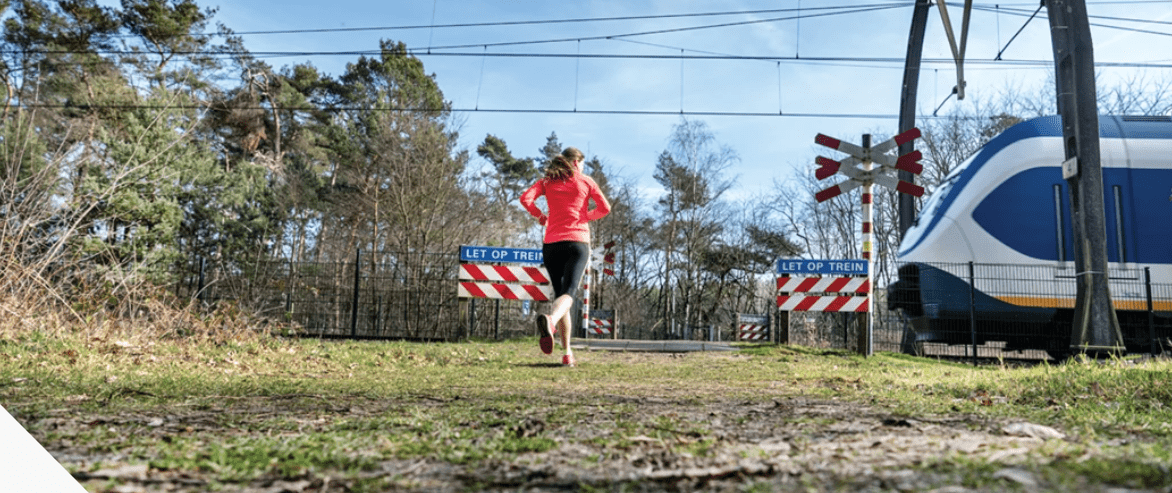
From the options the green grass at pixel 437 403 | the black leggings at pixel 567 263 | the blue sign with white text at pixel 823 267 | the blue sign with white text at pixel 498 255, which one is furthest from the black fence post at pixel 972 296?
the black leggings at pixel 567 263

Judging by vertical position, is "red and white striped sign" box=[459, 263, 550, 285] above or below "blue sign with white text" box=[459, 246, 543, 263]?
below

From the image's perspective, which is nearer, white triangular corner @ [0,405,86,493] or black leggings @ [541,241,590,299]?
white triangular corner @ [0,405,86,493]

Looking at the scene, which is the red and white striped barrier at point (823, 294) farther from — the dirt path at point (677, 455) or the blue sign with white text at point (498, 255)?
the dirt path at point (677, 455)

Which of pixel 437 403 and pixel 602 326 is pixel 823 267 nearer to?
pixel 437 403

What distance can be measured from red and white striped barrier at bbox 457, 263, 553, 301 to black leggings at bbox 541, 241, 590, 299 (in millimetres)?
4283

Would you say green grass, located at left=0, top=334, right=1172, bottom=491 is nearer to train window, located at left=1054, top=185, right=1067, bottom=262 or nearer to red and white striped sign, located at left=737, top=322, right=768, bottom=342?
train window, located at left=1054, top=185, right=1067, bottom=262

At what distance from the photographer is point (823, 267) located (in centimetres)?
939

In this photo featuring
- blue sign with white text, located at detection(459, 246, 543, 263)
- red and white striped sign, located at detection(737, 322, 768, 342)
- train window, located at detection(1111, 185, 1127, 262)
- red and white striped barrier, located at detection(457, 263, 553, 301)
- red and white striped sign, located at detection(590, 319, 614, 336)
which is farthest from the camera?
red and white striped sign, located at detection(737, 322, 768, 342)

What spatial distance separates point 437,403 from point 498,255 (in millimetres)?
7616

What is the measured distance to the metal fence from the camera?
10125mm

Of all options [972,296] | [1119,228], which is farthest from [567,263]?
[1119,228]

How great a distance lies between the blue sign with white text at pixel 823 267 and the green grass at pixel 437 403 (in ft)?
10.9

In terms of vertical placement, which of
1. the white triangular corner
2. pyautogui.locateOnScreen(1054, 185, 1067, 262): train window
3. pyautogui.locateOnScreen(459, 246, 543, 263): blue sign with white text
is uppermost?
pyautogui.locateOnScreen(1054, 185, 1067, 262): train window

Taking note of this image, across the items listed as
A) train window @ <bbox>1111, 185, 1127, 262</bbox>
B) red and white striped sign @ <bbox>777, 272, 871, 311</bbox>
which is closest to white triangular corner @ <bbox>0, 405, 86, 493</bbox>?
red and white striped sign @ <bbox>777, 272, 871, 311</bbox>
